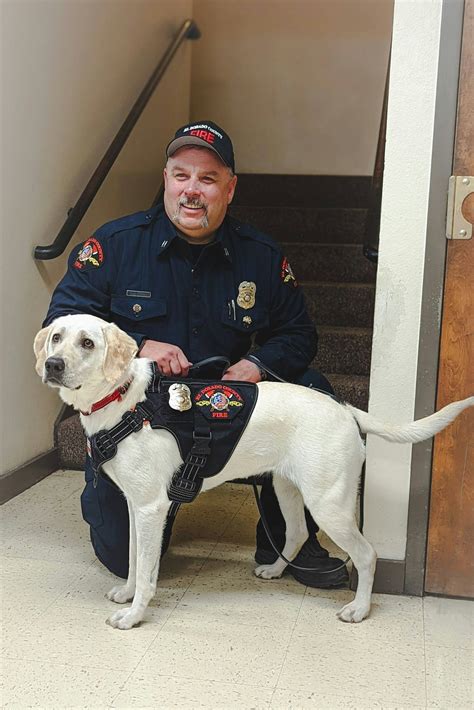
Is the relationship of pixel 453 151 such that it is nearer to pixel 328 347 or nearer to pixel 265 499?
pixel 265 499

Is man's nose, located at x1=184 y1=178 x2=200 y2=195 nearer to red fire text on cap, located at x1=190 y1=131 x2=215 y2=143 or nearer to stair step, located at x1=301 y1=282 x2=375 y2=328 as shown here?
red fire text on cap, located at x1=190 y1=131 x2=215 y2=143

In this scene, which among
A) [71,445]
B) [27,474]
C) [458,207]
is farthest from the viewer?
[71,445]

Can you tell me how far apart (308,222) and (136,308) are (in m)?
2.61

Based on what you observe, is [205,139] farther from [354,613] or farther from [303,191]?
[303,191]

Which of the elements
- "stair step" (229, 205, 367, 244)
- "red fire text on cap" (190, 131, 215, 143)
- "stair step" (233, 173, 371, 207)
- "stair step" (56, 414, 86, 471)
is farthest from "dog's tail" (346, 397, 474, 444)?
"stair step" (233, 173, 371, 207)

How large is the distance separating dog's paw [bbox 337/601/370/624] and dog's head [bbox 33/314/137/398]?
0.88m

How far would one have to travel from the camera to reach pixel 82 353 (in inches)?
76.9

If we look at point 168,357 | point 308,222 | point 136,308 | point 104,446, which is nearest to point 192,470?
point 104,446

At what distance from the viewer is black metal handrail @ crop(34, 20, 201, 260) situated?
3.12 metres

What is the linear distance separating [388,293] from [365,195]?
3078 mm

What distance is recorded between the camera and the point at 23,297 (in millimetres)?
3068

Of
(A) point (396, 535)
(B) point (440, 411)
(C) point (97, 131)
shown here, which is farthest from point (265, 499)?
(C) point (97, 131)

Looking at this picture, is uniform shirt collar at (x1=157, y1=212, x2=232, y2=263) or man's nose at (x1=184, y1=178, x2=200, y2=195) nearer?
man's nose at (x1=184, y1=178, x2=200, y2=195)

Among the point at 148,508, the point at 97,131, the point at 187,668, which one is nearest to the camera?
the point at 187,668
